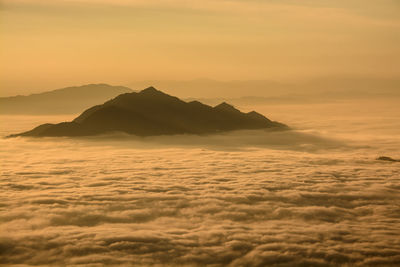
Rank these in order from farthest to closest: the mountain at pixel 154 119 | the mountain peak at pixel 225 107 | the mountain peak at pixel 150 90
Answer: the mountain peak at pixel 150 90, the mountain peak at pixel 225 107, the mountain at pixel 154 119

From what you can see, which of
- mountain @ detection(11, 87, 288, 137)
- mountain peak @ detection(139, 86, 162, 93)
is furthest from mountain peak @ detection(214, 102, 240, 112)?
mountain peak @ detection(139, 86, 162, 93)

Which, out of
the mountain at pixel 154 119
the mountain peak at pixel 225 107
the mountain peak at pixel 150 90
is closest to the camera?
the mountain at pixel 154 119

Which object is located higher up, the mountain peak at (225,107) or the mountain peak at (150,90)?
the mountain peak at (150,90)

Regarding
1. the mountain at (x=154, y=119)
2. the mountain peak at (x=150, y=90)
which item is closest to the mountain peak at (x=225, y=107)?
the mountain at (x=154, y=119)

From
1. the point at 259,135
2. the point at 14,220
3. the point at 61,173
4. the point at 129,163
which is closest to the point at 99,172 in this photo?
the point at 61,173

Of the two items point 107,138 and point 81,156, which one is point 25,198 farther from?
point 107,138

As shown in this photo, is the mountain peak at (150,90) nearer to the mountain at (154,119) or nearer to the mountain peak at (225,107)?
the mountain at (154,119)

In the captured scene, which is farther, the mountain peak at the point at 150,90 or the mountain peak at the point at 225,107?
the mountain peak at the point at 150,90

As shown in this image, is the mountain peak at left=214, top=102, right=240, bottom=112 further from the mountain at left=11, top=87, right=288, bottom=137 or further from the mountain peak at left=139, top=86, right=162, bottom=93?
the mountain peak at left=139, top=86, right=162, bottom=93
